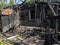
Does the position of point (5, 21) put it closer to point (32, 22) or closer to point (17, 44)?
point (32, 22)

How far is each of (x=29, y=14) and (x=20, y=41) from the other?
7.04m

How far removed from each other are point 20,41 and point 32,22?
21.6 feet

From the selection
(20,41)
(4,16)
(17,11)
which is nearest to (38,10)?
(17,11)

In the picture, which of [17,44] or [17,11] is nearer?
[17,44]

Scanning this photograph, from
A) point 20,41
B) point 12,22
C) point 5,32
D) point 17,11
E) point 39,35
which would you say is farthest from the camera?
point 17,11

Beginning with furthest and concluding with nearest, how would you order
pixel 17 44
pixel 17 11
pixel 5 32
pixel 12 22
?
pixel 17 11 → pixel 12 22 → pixel 5 32 → pixel 17 44

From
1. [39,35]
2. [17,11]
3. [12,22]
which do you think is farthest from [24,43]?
[17,11]

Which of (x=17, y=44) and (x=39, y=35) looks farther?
(x=39, y=35)

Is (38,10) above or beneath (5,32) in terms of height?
above

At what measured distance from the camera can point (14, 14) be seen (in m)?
19.3

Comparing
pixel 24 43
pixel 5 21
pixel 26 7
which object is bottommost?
pixel 24 43

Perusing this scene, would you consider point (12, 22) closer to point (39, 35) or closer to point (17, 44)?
point (39, 35)

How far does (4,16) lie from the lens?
59.3ft

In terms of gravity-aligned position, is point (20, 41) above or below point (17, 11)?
below
